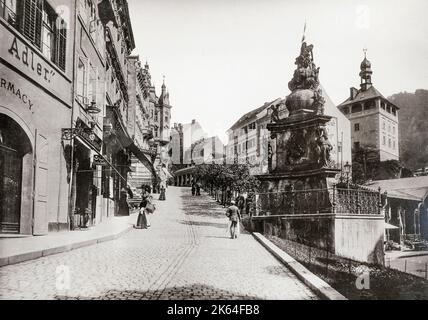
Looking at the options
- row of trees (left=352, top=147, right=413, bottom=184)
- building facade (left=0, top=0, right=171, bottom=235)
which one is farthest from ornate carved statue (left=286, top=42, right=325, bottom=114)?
row of trees (left=352, top=147, right=413, bottom=184)

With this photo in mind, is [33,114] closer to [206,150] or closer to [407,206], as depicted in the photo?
[407,206]

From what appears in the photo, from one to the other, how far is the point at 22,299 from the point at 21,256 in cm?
213

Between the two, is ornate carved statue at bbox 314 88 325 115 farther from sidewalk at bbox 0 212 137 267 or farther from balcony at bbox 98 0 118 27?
balcony at bbox 98 0 118 27

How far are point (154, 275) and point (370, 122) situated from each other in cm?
4753

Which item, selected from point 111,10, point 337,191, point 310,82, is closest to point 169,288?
point 337,191

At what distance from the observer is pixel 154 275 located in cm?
796

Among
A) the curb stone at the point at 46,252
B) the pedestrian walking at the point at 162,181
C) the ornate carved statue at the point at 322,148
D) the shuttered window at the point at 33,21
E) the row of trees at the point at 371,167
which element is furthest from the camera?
the pedestrian walking at the point at 162,181

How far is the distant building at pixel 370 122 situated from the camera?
41128 millimetres

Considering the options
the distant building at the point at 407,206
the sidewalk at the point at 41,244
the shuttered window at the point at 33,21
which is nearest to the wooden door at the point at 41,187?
the sidewalk at the point at 41,244

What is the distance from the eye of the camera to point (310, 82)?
1773 centimetres

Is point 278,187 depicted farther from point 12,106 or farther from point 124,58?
point 124,58

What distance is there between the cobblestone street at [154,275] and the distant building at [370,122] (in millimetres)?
31271

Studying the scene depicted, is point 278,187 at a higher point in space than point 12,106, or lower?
lower

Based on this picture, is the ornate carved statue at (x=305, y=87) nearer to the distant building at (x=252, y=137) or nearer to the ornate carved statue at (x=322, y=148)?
the ornate carved statue at (x=322, y=148)
